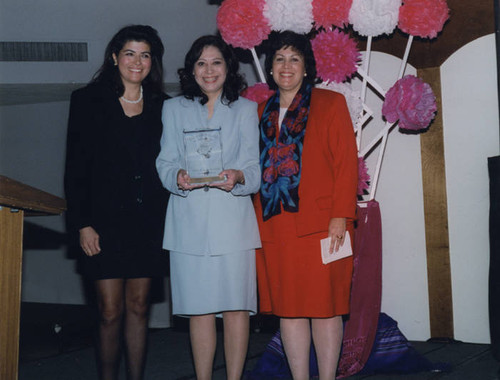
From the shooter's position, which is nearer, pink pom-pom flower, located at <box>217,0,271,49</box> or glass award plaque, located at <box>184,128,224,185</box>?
glass award plaque, located at <box>184,128,224,185</box>

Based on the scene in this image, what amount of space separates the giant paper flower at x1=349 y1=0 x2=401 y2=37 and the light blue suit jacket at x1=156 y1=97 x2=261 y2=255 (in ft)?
2.88

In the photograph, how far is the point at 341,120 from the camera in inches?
96.2

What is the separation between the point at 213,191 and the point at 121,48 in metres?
0.71

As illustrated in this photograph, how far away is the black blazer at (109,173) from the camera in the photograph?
7.89 ft

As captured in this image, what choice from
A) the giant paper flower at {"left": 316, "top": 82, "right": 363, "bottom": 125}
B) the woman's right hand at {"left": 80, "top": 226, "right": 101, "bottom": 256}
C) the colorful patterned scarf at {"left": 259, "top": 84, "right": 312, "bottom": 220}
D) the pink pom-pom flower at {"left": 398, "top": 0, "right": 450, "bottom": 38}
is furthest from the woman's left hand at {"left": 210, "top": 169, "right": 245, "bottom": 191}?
the pink pom-pom flower at {"left": 398, "top": 0, "right": 450, "bottom": 38}

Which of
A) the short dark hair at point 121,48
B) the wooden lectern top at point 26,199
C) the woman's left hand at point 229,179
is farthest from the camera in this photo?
the short dark hair at point 121,48

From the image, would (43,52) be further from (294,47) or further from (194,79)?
(294,47)

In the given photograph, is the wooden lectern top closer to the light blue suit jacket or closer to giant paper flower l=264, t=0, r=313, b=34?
the light blue suit jacket

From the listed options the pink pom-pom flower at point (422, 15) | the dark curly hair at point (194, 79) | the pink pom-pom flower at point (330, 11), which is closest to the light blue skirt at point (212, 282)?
the dark curly hair at point (194, 79)

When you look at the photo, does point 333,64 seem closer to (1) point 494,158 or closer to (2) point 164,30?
(1) point 494,158

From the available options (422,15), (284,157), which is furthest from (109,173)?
(422,15)

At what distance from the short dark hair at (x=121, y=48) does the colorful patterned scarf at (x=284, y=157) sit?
512 millimetres

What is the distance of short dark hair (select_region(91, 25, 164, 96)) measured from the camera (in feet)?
8.17

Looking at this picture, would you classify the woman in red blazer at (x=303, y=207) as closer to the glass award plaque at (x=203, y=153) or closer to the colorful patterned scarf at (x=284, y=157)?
the colorful patterned scarf at (x=284, y=157)
